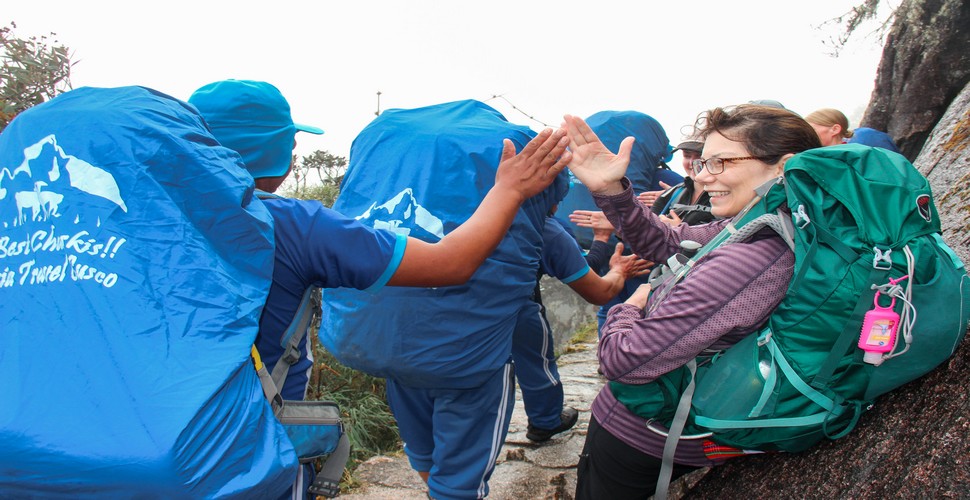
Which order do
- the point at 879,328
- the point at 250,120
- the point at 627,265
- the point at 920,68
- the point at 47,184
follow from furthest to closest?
the point at 920,68 → the point at 627,265 → the point at 250,120 → the point at 879,328 → the point at 47,184

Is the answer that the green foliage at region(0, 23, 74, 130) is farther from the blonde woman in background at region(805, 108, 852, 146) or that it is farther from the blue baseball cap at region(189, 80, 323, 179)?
the blonde woman in background at region(805, 108, 852, 146)

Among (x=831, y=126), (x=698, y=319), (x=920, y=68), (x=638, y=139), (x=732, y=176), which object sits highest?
(x=920, y=68)

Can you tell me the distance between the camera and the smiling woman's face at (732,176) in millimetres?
2383


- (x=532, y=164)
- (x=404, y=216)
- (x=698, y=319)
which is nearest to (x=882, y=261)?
(x=698, y=319)

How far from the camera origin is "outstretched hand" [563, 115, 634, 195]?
2.79 m

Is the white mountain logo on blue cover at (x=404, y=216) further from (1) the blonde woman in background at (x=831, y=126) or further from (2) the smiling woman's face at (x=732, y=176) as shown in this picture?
(1) the blonde woman in background at (x=831, y=126)

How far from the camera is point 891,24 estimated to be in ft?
19.5

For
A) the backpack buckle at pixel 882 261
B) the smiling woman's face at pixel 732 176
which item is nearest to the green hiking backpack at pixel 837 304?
the backpack buckle at pixel 882 261

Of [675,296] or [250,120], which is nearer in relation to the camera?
[675,296]

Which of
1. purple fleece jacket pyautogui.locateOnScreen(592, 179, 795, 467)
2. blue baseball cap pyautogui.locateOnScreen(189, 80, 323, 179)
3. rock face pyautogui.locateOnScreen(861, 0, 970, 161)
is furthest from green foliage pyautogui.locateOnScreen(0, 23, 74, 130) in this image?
rock face pyautogui.locateOnScreen(861, 0, 970, 161)

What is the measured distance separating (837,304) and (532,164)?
42.1 inches

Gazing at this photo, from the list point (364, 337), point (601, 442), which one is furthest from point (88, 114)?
point (601, 442)

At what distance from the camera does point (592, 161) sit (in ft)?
9.32

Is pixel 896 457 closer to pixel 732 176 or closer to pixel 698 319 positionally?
pixel 698 319
